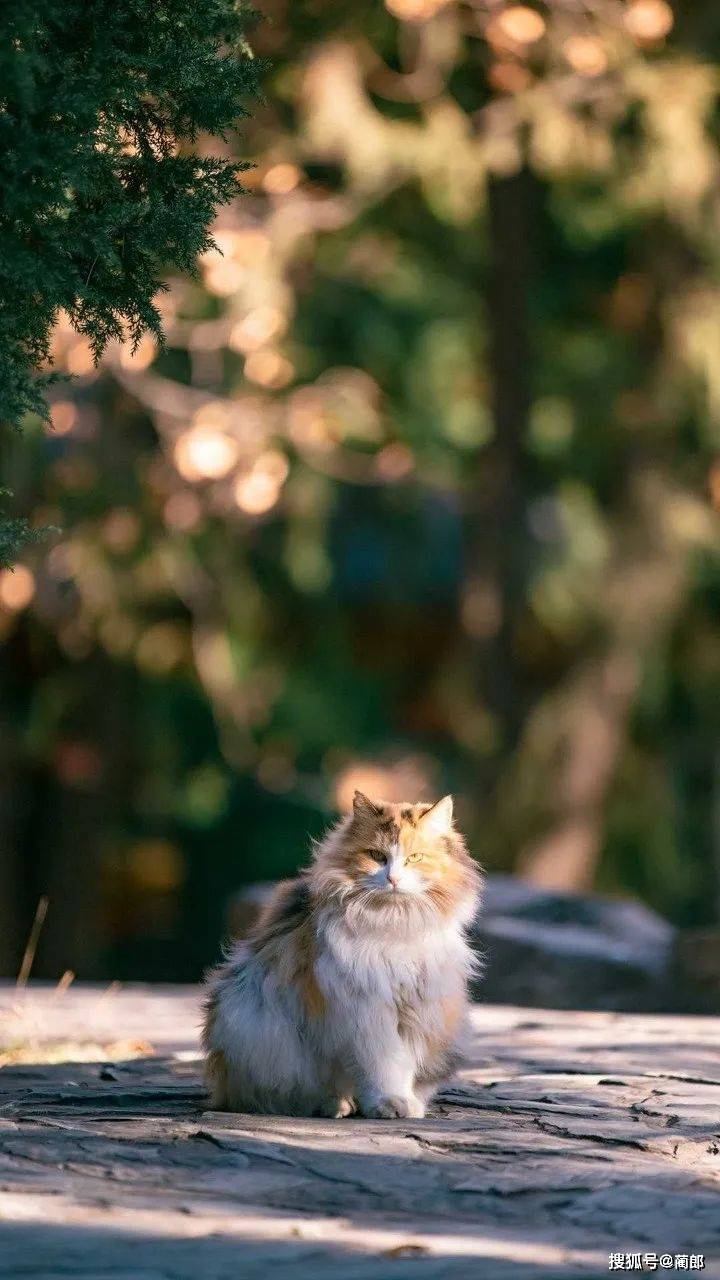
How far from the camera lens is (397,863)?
5.80 metres

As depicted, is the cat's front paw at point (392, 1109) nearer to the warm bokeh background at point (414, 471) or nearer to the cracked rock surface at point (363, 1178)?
the cracked rock surface at point (363, 1178)

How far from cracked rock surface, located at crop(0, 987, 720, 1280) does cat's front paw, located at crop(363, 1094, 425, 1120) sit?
0.05 metres

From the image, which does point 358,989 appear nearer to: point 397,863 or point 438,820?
point 397,863

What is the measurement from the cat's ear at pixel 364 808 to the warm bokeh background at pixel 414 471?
16.3 ft

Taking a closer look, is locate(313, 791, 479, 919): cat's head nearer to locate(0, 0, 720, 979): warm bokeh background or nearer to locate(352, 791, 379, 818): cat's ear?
locate(352, 791, 379, 818): cat's ear

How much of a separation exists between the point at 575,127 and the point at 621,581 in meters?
3.76

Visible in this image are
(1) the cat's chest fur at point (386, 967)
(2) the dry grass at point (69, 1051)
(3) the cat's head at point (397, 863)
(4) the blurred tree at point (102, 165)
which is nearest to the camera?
(4) the blurred tree at point (102, 165)

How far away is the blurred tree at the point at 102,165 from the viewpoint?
5.17 metres

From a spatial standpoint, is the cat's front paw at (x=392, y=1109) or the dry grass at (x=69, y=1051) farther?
the dry grass at (x=69, y=1051)

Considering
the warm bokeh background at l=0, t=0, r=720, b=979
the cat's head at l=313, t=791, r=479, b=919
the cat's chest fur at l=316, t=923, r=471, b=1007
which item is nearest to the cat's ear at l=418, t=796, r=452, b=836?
the cat's head at l=313, t=791, r=479, b=919

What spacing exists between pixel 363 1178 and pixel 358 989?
2.85ft

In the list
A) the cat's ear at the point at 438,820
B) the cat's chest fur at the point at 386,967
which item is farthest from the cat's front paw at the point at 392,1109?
the cat's ear at the point at 438,820

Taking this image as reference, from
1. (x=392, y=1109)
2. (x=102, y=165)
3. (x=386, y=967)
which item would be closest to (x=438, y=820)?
(x=386, y=967)

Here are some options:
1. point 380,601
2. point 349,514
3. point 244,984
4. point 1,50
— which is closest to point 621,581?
point 349,514
